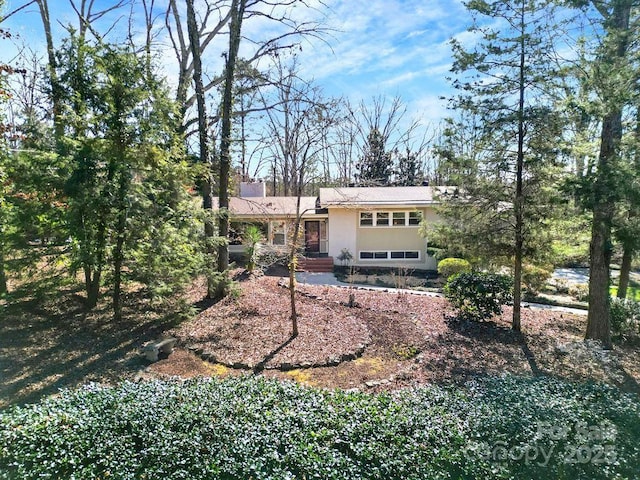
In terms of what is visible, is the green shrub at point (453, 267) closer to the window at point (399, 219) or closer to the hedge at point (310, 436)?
the window at point (399, 219)

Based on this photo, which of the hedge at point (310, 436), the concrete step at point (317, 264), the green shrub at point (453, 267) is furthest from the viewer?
the concrete step at point (317, 264)

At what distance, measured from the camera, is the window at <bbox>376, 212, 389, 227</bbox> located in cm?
1862

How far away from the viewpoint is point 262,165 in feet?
107

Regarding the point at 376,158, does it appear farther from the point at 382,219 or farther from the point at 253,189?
the point at 382,219

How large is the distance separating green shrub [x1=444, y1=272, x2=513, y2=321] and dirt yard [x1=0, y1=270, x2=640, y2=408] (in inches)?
14.5

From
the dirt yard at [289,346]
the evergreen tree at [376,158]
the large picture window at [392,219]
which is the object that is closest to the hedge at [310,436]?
the dirt yard at [289,346]

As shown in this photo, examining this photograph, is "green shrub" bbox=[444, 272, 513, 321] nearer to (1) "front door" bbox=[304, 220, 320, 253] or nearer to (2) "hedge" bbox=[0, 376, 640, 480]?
(2) "hedge" bbox=[0, 376, 640, 480]

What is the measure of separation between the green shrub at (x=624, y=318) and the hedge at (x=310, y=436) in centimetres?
643

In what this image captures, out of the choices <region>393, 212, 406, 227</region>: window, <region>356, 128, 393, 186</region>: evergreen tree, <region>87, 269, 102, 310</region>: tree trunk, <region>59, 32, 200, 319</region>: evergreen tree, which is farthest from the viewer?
<region>356, 128, 393, 186</region>: evergreen tree

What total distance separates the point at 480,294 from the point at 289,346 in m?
5.13

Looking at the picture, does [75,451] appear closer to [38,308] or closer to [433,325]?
[38,308]

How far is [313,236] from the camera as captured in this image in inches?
798

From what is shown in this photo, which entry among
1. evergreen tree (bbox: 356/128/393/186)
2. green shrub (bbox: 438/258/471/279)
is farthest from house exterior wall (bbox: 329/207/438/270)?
evergreen tree (bbox: 356/128/393/186)

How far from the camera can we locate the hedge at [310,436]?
10.4 ft
